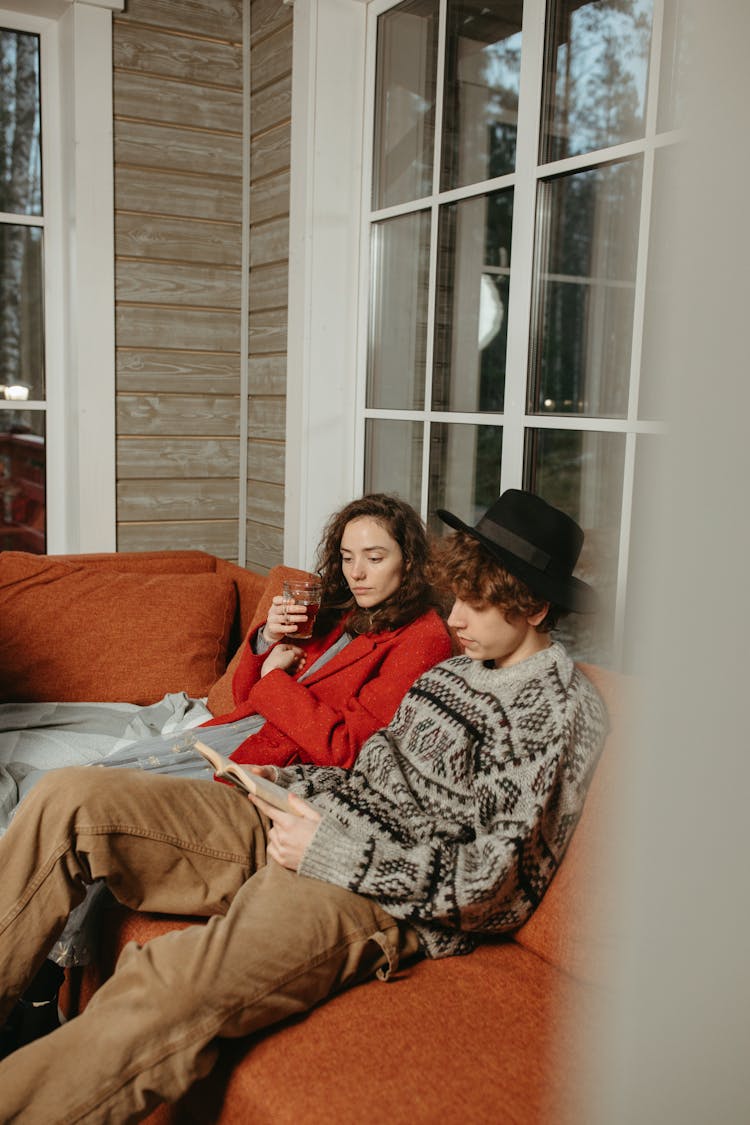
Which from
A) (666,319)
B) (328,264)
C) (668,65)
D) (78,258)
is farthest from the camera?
(78,258)

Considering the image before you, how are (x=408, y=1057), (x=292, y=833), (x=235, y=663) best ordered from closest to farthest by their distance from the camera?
(x=408, y=1057)
(x=292, y=833)
(x=235, y=663)

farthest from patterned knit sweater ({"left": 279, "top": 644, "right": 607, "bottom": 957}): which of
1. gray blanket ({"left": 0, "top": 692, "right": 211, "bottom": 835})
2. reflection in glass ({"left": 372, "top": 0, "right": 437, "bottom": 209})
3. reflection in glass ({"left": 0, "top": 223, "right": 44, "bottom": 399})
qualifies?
reflection in glass ({"left": 0, "top": 223, "right": 44, "bottom": 399})

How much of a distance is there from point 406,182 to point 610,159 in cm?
94

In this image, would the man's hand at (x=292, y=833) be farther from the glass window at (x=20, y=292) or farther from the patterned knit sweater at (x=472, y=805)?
the glass window at (x=20, y=292)

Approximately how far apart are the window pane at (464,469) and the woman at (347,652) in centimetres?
28

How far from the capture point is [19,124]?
11.1 ft

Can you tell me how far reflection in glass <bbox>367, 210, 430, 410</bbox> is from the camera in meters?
2.85

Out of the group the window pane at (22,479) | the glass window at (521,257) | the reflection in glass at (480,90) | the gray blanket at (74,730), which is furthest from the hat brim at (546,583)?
the window pane at (22,479)

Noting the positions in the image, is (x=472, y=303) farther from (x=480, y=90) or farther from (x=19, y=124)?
(x=19, y=124)

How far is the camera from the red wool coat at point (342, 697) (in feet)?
6.96

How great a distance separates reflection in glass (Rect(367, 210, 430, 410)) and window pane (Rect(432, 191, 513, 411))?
0.10 metres

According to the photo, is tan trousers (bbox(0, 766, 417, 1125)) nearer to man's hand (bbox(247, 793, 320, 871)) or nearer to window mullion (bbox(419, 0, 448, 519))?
man's hand (bbox(247, 793, 320, 871))

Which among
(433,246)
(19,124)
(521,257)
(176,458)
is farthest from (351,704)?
(19,124)

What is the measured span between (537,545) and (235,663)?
48.9 inches
